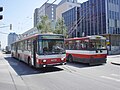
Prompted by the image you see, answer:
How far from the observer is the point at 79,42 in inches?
704

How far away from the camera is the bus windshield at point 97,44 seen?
53.8ft

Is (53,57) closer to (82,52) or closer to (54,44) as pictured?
(54,44)

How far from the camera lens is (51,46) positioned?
13.3 m

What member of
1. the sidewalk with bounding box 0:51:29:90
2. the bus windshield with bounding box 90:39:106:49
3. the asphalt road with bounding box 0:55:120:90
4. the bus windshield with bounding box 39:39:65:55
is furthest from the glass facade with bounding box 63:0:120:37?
the sidewalk with bounding box 0:51:29:90

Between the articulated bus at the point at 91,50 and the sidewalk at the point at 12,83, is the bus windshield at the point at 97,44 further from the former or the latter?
the sidewalk at the point at 12,83

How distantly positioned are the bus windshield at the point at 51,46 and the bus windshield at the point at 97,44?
3.66 meters

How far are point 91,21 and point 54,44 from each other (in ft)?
123

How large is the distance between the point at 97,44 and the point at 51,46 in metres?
5.23

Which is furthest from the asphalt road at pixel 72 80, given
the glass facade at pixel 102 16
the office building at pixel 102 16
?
the office building at pixel 102 16

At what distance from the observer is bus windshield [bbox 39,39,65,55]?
13.0 metres

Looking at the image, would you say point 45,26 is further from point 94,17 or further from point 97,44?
point 97,44

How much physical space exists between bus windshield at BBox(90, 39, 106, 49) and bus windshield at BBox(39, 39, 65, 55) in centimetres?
366

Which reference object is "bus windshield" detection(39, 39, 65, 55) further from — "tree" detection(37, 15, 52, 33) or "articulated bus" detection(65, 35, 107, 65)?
"tree" detection(37, 15, 52, 33)

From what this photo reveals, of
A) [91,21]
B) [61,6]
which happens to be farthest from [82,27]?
[61,6]
